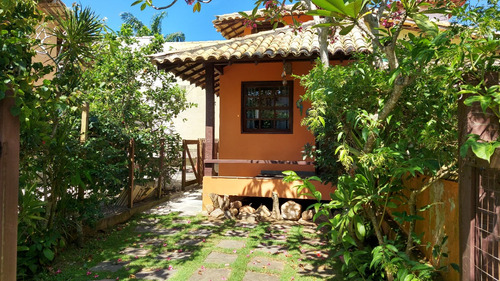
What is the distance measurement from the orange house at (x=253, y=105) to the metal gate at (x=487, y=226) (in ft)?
16.1

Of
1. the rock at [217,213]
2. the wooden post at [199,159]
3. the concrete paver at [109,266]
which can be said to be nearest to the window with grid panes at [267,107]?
the rock at [217,213]

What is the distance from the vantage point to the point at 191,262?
4.09 meters

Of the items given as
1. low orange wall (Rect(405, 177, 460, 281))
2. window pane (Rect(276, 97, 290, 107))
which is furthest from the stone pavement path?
window pane (Rect(276, 97, 290, 107))

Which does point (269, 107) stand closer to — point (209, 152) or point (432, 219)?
point (209, 152)

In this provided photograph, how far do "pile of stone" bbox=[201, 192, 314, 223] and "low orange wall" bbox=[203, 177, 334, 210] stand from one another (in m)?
0.16

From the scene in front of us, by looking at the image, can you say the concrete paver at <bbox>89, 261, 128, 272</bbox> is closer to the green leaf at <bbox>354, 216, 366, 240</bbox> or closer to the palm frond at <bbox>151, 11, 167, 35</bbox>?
the green leaf at <bbox>354, 216, 366, 240</bbox>

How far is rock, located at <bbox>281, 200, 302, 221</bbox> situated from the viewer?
6.32 metres

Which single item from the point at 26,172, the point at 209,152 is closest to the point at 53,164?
the point at 26,172

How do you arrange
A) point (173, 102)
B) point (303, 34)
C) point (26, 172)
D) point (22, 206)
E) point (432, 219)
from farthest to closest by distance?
point (173, 102) → point (303, 34) → point (26, 172) → point (22, 206) → point (432, 219)

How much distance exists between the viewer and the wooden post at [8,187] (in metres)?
2.19

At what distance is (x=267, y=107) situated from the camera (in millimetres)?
8320

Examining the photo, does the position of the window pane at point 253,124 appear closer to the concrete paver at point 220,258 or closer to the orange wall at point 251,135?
the orange wall at point 251,135

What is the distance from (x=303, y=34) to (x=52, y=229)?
6692 millimetres

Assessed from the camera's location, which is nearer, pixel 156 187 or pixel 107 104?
pixel 107 104
